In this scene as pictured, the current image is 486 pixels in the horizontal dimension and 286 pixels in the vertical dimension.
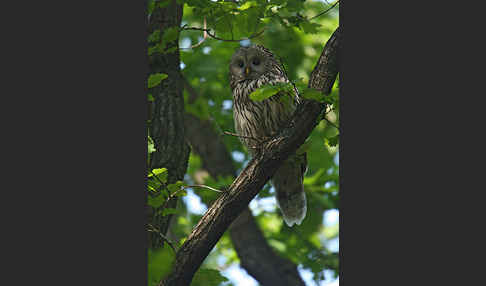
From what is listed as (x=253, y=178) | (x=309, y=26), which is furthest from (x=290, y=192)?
(x=253, y=178)

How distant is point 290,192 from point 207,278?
170 cm

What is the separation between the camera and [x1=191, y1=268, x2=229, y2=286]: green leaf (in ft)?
9.72

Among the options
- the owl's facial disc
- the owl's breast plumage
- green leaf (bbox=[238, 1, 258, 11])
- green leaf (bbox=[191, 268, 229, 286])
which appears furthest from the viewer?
the owl's facial disc

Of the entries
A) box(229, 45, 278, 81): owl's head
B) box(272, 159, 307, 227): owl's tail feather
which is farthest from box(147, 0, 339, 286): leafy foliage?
box(272, 159, 307, 227): owl's tail feather

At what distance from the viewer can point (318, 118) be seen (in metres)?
2.84

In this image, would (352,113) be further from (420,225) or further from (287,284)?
(287,284)

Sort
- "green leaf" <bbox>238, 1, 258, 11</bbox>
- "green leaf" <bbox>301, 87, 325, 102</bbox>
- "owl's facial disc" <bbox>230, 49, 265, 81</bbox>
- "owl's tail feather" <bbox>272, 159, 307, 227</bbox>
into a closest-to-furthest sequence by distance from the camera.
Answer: "green leaf" <bbox>301, 87, 325, 102</bbox>, "green leaf" <bbox>238, 1, 258, 11</bbox>, "owl's facial disc" <bbox>230, 49, 265, 81</bbox>, "owl's tail feather" <bbox>272, 159, 307, 227</bbox>

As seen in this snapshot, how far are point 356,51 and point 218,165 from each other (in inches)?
159

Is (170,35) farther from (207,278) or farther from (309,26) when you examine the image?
(207,278)

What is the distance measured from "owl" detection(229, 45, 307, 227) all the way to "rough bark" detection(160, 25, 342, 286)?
0.87 metres

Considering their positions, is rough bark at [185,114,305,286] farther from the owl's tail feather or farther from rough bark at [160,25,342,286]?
rough bark at [160,25,342,286]

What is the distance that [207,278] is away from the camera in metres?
2.98

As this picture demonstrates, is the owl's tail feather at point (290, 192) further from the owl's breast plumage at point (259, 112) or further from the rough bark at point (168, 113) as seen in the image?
the rough bark at point (168, 113)

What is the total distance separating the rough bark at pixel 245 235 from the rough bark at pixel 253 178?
2.55 m
